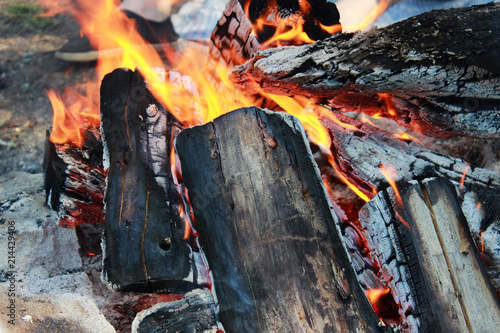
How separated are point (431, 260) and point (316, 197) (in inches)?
23.8

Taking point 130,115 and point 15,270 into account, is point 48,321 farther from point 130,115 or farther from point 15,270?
point 130,115

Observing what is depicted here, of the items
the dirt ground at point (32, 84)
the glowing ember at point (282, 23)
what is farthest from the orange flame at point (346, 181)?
the glowing ember at point (282, 23)

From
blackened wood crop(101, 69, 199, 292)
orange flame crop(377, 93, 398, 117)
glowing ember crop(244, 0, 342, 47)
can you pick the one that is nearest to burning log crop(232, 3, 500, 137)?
orange flame crop(377, 93, 398, 117)

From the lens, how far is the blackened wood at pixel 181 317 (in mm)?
1401

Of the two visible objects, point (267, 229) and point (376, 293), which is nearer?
point (267, 229)

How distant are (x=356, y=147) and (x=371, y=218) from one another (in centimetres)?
48

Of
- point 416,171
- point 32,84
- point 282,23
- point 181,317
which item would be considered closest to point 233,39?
point 282,23

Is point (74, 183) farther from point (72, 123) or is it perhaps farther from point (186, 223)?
point (186, 223)

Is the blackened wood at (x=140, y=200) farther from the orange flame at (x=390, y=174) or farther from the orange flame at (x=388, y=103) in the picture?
the orange flame at (x=388, y=103)

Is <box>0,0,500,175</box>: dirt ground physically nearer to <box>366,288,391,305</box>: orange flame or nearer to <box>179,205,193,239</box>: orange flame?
<box>366,288,391,305</box>: orange flame

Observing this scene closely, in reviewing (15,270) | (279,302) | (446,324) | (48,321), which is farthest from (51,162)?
(446,324)

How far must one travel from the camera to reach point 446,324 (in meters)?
1.42

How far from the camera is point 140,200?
175cm

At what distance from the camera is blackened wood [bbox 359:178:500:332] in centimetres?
143
